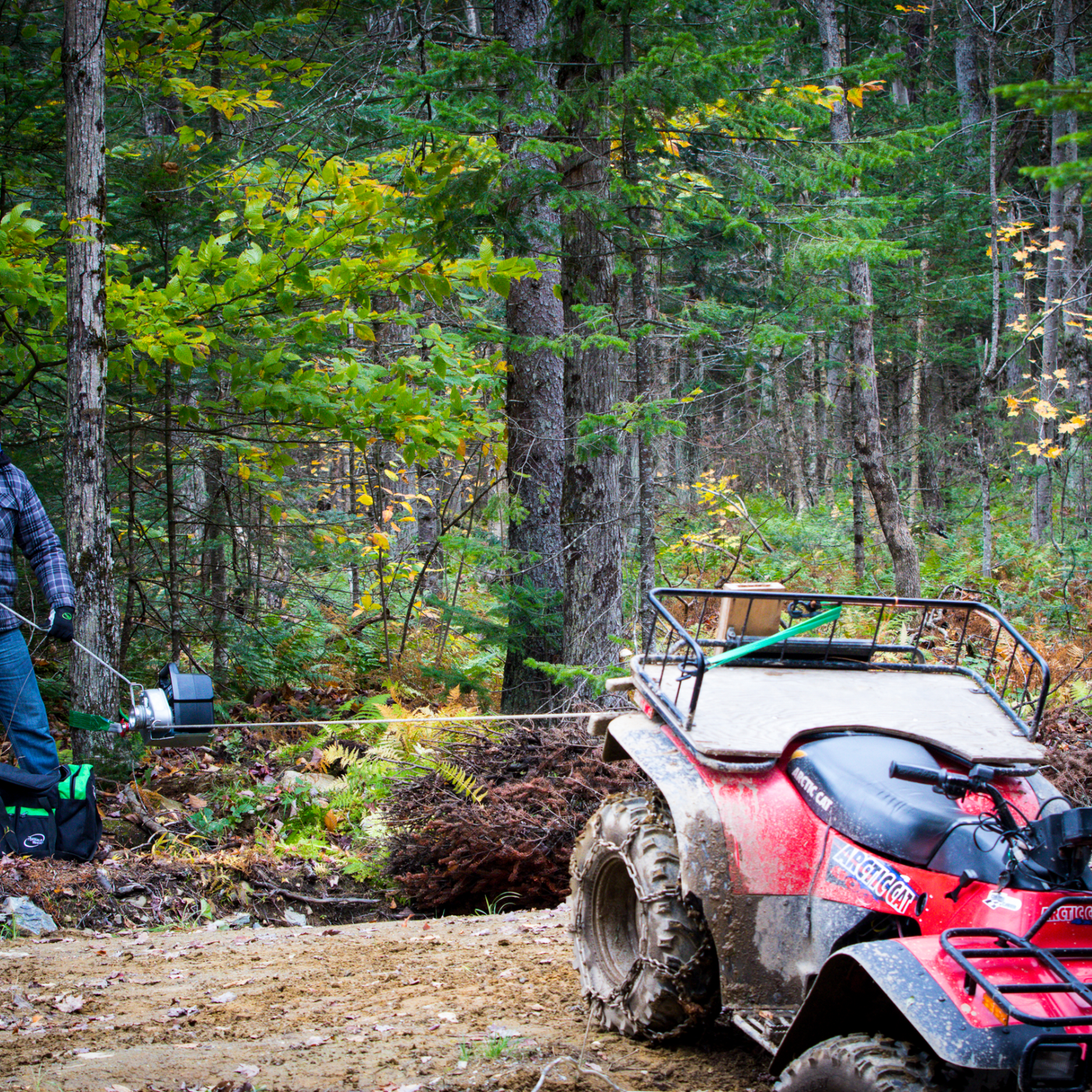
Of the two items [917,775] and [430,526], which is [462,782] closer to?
[917,775]

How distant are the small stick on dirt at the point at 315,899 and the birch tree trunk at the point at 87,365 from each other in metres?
1.81

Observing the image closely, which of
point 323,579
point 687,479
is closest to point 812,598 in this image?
point 323,579

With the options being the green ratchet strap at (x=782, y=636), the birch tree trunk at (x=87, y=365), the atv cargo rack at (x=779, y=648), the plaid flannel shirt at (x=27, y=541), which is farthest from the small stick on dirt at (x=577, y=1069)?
the birch tree trunk at (x=87, y=365)

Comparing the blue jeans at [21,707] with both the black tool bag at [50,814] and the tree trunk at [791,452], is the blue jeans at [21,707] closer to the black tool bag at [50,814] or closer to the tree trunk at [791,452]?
the black tool bag at [50,814]

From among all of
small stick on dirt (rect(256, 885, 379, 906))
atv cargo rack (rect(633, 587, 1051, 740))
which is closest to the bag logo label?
atv cargo rack (rect(633, 587, 1051, 740))

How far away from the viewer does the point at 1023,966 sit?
232cm

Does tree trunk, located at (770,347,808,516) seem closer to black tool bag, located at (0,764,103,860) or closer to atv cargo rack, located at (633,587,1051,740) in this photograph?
atv cargo rack, located at (633,587,1051,740)

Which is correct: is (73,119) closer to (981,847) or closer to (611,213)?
(611,213)

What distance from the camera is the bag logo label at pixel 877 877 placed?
8.84 feet

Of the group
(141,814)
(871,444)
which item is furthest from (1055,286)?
(141,814)

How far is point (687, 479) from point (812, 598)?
22301 millimetres

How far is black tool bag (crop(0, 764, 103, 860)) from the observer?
5.86m

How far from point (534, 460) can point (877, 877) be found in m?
7.19

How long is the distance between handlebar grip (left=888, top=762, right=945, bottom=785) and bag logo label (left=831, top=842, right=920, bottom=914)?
1.00ft
